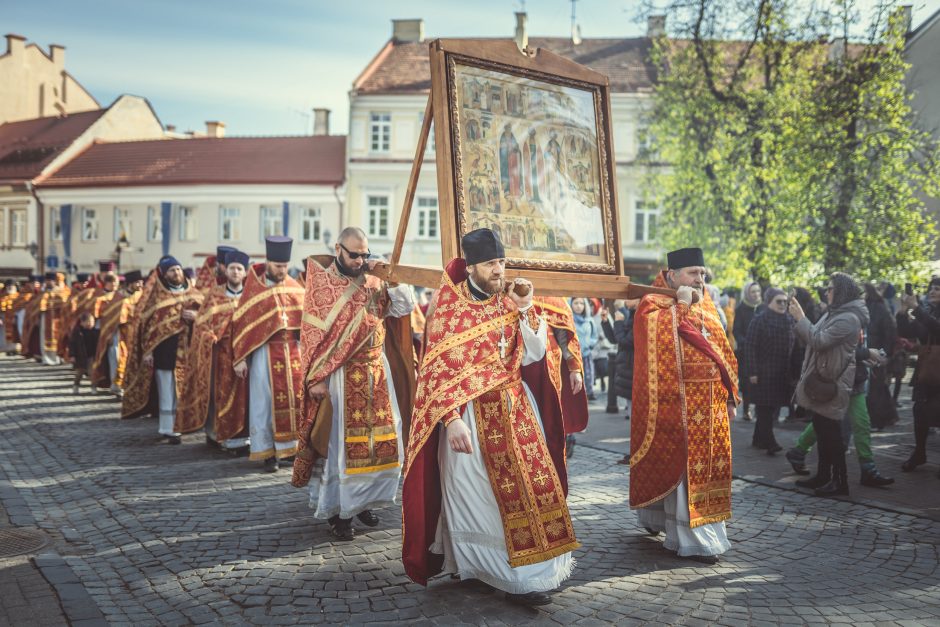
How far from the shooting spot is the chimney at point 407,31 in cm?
3662

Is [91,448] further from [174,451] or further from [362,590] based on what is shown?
[362,590]

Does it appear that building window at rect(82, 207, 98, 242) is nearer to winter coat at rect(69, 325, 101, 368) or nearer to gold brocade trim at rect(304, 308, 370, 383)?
winter coat at rect(69, 325, 101, 368)

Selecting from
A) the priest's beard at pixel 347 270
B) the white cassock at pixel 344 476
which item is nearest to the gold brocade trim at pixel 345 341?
the white cassock at pixel 344 476

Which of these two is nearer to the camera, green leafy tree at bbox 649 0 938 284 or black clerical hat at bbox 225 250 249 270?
black clerical hat at bbox 225 250 249 270

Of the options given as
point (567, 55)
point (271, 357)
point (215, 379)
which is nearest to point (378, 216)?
point (567, 55)

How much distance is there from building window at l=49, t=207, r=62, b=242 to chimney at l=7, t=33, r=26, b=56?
435 inches

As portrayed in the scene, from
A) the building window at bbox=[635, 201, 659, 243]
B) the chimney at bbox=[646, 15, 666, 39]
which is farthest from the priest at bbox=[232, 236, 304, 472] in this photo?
the building window at bbox=[635, 201, 659, 243]

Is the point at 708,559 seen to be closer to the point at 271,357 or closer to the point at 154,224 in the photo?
the point at 271,357

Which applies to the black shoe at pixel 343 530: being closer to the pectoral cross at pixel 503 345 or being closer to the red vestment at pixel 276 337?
the pectoral cross at pixel 503 345

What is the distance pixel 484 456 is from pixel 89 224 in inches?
1533

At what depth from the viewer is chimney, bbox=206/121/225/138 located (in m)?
44.3

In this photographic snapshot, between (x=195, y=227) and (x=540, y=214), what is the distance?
111ft

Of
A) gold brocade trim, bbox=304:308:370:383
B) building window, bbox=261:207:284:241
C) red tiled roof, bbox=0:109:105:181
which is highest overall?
red tiled roof, bbox=0:109:105:181

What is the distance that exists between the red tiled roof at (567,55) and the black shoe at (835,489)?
26.9 metres
